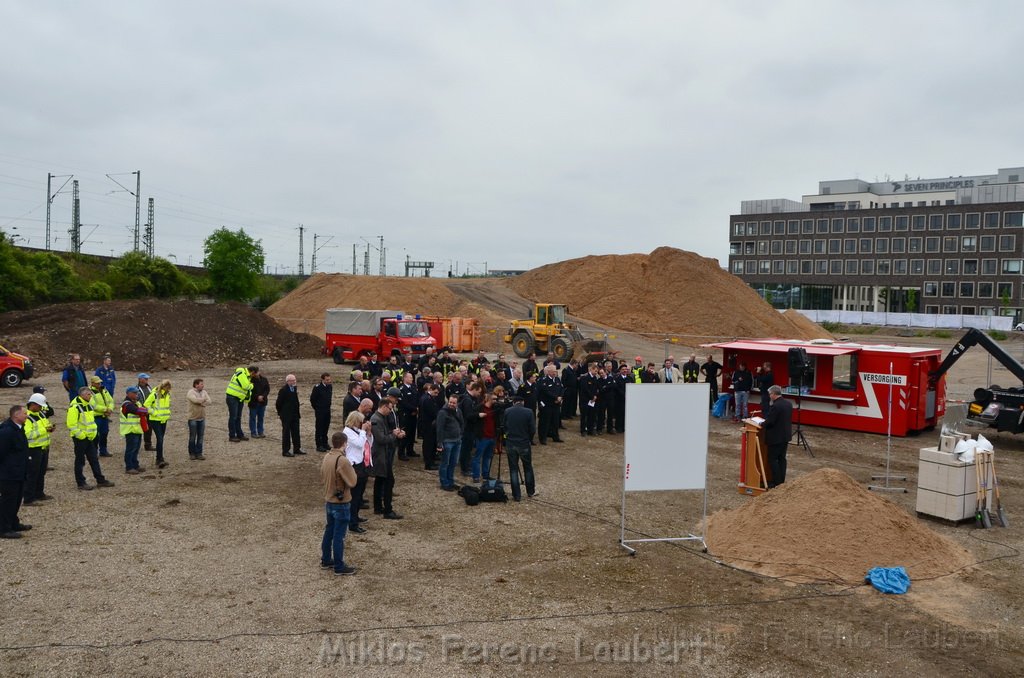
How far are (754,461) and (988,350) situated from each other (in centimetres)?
916

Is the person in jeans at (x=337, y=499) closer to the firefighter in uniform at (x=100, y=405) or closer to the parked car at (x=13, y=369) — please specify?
the firefighter in uniform at (x=100, y=405)

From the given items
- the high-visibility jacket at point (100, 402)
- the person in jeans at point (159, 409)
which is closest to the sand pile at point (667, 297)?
the person in jeans at point (159, 409)

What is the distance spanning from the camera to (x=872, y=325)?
247 ft

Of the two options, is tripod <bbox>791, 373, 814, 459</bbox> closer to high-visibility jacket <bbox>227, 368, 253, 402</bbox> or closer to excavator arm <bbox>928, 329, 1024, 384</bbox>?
excavator arm <bbox>928, 329, 1024, 384</bbox>

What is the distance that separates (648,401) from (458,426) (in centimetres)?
392

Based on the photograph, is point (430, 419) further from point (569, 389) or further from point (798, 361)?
point (798, 361)

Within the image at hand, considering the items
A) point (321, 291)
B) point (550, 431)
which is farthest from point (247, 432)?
point (321, 291)

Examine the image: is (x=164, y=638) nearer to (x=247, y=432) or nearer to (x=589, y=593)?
(x=589, y=593)

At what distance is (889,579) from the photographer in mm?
8844

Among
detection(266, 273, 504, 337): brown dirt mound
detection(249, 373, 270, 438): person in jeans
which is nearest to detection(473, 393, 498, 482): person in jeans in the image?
detection(249, 373, 270, 438): person in jeans

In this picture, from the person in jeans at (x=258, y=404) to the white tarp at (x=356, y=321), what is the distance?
18.6 meters

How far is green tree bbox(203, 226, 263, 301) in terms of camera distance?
194ft

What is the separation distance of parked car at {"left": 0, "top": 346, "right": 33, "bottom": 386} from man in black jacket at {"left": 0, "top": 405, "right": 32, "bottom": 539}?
736 inches

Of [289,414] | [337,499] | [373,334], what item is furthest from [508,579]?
[373,334]
